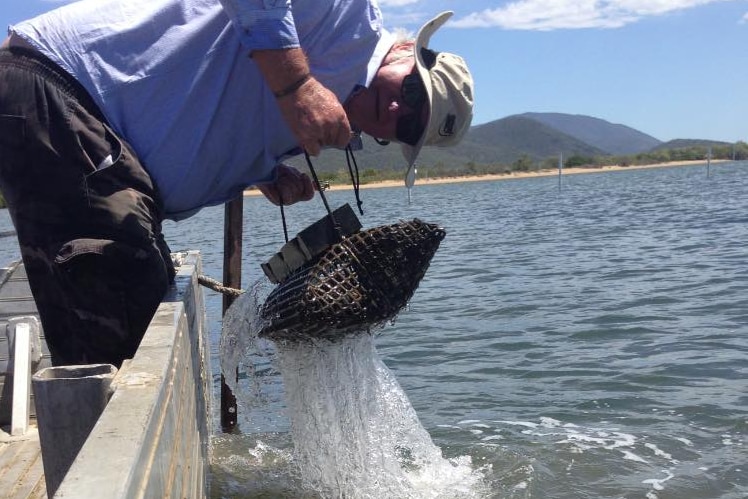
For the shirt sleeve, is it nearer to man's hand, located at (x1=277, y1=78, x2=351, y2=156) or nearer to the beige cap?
man's hand, located at (x1=277, y1=78, x2=351, y2=156)

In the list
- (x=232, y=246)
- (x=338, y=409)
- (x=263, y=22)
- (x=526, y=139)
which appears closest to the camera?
(x=263, y=22)

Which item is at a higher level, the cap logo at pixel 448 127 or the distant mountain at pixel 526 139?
the distant mountain at pixel 526 139

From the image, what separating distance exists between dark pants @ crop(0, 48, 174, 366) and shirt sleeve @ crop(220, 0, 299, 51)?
21.9 inches

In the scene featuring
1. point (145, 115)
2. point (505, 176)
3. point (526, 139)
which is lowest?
point (505, 176)

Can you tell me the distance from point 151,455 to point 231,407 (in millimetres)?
3646

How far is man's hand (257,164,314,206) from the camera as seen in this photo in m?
3.71

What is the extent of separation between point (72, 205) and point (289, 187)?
122cm

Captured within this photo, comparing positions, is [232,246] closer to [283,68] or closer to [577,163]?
[283,68]

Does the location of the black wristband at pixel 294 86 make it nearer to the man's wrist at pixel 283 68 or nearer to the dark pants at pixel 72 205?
the man's wrist at pixel 283 68

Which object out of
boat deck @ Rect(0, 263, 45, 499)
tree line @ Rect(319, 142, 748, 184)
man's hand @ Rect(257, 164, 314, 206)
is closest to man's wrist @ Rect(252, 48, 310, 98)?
man's hand @ Rect(257, 164, 314, 206)

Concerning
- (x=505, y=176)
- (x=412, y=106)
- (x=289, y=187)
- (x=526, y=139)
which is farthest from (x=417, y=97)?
(x=526, y=139)

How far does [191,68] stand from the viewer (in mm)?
2834

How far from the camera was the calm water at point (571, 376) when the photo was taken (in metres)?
5.05

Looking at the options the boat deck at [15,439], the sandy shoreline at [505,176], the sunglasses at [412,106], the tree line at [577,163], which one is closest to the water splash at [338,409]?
the sunglasses at [412,106]
